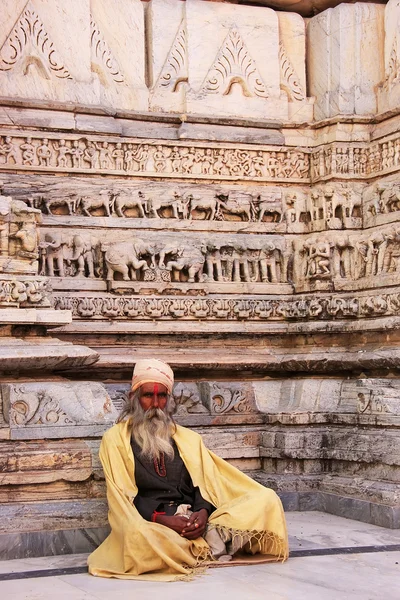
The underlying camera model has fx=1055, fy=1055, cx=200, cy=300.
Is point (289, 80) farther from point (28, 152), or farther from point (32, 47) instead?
point (28, 152)

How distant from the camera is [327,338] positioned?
11.4 metres

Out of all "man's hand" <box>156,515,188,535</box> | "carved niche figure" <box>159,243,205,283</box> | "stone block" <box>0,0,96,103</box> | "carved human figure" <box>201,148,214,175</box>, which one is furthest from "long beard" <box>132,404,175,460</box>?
"stone block" <box>0,0,96,103</box>

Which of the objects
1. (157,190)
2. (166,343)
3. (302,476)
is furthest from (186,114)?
(302,476)

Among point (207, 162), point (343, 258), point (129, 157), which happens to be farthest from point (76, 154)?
point (343, 258)

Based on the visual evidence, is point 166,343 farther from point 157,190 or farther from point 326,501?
point 326,501

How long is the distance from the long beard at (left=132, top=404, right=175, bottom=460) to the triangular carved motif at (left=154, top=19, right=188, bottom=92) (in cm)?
484

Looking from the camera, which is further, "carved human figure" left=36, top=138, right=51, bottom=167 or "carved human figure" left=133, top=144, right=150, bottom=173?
"carved human figure" left=133, top=144, right=150, bottom=173

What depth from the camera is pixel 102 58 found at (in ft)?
37.7

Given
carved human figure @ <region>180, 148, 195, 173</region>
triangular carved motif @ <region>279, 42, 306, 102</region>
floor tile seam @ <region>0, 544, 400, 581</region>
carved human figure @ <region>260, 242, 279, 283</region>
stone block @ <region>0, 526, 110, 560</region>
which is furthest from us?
triangular carved motif @ <region>279, 42, 306, 102</region>

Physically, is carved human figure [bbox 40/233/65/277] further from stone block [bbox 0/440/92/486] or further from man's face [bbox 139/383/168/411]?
man's face [bbox 139/383/168/411]

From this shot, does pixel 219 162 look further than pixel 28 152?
Yes

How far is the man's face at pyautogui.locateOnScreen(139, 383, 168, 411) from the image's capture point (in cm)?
800

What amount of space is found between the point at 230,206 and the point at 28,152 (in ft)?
7.42

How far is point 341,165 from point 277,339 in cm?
206
